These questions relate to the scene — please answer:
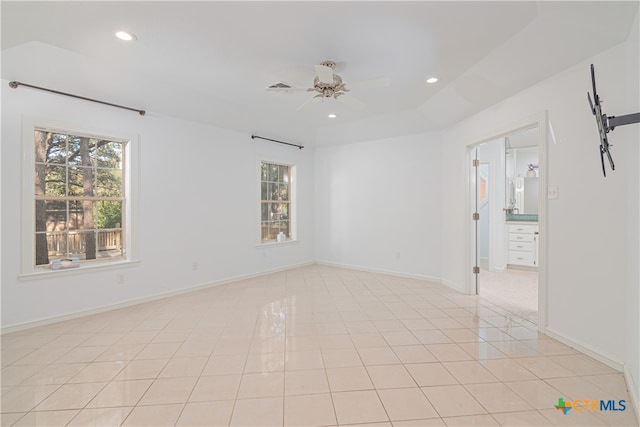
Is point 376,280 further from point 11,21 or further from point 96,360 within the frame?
point 11,21

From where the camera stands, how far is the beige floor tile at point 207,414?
5.81 feet

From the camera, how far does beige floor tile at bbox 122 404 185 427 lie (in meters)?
1.77

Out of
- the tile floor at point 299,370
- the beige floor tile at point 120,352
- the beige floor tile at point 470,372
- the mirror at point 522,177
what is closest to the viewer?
the tile floor at point 299,370

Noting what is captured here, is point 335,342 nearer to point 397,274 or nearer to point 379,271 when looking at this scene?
point 397,274

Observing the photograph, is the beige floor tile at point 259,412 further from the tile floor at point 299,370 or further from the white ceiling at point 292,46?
the white ceiling at point 292,46

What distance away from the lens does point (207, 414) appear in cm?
184

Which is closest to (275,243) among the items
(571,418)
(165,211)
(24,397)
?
(165,211)

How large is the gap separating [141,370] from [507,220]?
6725 mm

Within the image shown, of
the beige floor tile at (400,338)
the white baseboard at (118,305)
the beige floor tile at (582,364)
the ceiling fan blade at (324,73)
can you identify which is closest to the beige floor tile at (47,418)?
the white baseboard at (118,305)

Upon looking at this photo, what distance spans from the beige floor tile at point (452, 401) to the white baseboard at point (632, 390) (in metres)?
0.92

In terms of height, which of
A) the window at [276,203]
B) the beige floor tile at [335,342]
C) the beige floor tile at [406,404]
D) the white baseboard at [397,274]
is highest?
the window at [276,203]

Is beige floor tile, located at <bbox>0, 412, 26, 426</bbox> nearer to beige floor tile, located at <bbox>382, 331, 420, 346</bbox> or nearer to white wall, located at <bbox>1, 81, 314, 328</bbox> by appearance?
white wall, located at <bbox>1, 81, 314, 328</bbox>

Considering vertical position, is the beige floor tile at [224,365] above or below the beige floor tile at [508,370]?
below

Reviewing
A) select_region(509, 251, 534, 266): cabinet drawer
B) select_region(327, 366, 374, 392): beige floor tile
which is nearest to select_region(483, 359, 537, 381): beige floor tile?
select_region(327, 366, 374, 392): beige floor tile
